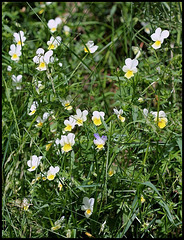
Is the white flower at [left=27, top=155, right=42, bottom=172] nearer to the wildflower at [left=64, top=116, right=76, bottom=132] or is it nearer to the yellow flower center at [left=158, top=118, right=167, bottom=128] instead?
the wildflower at [left=64, top=116, right=76, bottom=132]

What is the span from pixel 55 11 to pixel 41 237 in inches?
79.5

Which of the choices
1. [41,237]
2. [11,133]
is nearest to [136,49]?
[11,133]

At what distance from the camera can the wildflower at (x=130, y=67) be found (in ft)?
5.49

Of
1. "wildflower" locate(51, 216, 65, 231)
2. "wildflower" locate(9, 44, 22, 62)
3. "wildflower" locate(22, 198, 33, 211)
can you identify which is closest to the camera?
"wildflower" locate(51, 216, 65, 231)

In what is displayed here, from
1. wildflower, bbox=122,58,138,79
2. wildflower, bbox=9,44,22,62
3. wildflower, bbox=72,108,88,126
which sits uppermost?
wildflower, bbox=9,44,22,62

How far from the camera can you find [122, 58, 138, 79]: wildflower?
5.49 ft

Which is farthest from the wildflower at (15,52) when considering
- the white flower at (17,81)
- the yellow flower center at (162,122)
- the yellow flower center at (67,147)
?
the yellow flower center at (162,122)

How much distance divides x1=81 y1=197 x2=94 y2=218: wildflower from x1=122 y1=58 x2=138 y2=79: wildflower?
0.58 m

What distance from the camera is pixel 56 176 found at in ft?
5.32

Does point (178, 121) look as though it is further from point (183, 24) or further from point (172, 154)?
point (183, 24)

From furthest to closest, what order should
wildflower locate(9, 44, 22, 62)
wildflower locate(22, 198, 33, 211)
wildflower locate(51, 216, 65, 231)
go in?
wildflower locate(9, 44, 22, 62) < wildflower locate(22, 198, 33, 211) < wildflower locate(51, 216, 65, 231)

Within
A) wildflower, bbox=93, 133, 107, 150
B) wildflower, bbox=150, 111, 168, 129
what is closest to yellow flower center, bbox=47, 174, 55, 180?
wildflower, bbox=93, 133, 107, 150

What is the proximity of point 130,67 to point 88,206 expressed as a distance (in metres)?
0.66

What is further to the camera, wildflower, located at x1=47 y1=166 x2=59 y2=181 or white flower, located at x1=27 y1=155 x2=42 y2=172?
white flower, located at x1=27 y1=155 x2=42 y2=172
